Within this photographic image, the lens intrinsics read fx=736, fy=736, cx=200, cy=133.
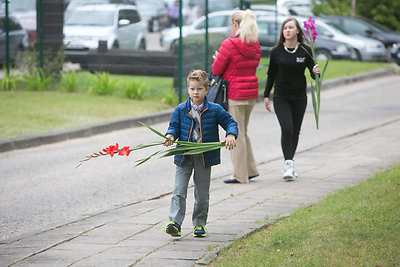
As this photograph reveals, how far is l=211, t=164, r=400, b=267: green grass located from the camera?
479 centimetres

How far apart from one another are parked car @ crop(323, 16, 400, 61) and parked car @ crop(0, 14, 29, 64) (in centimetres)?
1374

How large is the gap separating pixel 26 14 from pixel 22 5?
807 mm

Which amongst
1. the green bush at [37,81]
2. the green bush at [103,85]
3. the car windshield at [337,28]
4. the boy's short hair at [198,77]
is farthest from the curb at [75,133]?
the car windshield at [337,28]

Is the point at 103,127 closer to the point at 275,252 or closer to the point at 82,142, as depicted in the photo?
the point at 82,142

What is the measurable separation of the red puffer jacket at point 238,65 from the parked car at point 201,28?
741cm

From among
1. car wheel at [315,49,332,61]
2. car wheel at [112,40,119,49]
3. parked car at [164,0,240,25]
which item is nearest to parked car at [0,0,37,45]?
car wheel at [112,40,119,49]

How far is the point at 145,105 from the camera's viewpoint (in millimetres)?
14852

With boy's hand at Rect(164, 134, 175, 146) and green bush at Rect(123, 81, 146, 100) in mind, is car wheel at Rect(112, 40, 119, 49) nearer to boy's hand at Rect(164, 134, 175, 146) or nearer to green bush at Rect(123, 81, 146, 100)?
green bush at Rect(123, 81, 146, 100)

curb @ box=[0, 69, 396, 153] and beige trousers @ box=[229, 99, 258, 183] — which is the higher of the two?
beige trousers @ box=[229, 99, 258, 183]

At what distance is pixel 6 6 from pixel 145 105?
3.83 m

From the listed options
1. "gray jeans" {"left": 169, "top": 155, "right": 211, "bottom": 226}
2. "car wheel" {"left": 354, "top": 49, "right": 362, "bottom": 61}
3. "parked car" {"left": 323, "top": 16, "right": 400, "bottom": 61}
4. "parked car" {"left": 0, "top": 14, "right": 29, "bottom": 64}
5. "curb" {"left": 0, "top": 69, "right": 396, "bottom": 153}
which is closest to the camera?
"gray jeans" {"left": 169, "top": 155, "right": 211, "bottom": 226}

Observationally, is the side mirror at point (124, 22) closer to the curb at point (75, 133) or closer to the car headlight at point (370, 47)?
the curb at point (75, 133)

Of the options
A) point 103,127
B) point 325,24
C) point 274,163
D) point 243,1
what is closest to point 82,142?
point 103,127

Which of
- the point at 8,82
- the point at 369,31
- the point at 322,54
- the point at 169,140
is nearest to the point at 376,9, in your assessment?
the point at 369,31
